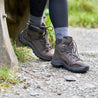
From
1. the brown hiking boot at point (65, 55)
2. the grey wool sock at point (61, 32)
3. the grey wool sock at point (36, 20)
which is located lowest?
the brown hiking boot at point (65, 55)

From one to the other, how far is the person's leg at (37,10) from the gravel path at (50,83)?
347 millimetres

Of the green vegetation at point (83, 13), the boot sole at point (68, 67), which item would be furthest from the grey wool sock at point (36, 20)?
the green vegetation at point (83, 13)

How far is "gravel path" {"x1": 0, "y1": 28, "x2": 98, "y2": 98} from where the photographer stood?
1.59 metres

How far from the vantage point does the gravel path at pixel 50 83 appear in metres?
1.59

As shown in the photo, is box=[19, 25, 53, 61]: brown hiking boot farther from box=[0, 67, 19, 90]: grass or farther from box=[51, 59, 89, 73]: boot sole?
box=[0, 67, 19, 90]: grass

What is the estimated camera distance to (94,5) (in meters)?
6.75

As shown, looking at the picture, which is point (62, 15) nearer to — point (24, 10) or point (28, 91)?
point (28, 91)

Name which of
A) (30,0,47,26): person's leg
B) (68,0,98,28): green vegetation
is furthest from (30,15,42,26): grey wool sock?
(68,0,98,28): green vegetation

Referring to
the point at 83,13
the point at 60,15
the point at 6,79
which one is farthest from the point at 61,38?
the point at 83,13

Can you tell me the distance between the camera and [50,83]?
1.77 meters

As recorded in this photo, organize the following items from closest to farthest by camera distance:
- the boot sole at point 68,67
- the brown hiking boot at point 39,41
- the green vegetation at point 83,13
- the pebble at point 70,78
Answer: the pebble at point 70,78
the boot sole at point 68,67
the brown hiking boot at point 39,41
the green vegetation at point 83,13

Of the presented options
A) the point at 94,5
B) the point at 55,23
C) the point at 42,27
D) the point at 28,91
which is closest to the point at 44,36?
the point at 42,27

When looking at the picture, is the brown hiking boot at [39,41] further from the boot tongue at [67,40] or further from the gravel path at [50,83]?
→ the boot tongue at [67,40]

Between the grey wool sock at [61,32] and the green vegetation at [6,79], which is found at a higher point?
the grey wool sock at [61,32]
